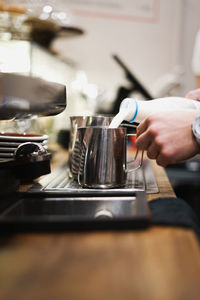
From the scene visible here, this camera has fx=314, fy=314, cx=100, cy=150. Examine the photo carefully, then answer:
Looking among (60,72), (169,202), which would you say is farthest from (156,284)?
(60,72)

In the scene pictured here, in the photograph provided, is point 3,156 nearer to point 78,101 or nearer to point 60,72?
point 60,72

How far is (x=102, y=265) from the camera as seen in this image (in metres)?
0.31

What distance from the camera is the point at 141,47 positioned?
2477 mm

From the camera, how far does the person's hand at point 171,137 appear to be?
0.60 meters

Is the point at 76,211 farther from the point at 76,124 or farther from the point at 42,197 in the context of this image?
the point at 76,124

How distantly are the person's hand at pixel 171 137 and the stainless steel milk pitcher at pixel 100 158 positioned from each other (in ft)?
0.25

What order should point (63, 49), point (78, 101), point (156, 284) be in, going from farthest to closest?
1. point (63, 49)
2. point (78, 101)
3. point (156, 284)

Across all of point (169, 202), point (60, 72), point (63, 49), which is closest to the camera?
point (169, 202)

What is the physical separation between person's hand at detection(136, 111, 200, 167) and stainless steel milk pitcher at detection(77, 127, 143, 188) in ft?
0.25

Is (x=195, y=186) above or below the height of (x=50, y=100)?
below

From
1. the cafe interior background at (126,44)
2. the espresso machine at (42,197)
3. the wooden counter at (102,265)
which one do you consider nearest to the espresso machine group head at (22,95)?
the espresso machine at (42,197)

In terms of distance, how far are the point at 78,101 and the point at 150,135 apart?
5.48 ft

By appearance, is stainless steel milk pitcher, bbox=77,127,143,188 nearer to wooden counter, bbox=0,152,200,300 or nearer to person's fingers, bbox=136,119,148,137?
person's fingers, bbox=136,119,148,137

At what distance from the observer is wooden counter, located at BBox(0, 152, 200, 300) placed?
270 millimetres
